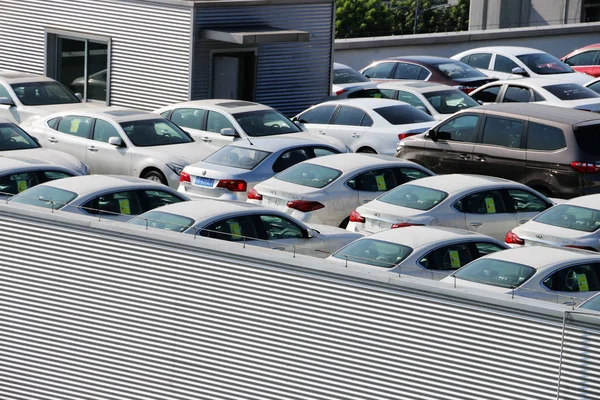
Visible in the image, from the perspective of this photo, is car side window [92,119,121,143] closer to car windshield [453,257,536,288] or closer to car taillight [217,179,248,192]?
car taillight [217,179,248,192]

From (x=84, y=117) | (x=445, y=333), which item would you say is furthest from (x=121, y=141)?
(x=445, y=333)

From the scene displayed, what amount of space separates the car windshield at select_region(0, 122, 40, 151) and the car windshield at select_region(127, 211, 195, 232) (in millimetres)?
5761

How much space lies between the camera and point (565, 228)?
15336mm

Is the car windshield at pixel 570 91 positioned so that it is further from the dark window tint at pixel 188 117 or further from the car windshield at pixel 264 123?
the dark window tint at pixel 188 117

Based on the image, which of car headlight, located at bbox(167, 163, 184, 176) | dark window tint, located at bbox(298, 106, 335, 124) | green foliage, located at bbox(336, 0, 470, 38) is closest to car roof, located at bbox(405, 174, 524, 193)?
car headlight, located at bbox(167, 163, 184, 176)

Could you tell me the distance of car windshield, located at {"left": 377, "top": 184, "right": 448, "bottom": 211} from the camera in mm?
16203

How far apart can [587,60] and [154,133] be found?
1596 cm

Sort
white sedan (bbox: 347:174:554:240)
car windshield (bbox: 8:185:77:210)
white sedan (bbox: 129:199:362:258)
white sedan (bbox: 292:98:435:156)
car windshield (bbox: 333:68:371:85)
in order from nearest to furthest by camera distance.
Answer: white sedan (bbox: 129:199:362:258) → car windshield (bbox: 8:185:77:210) → white sedan (bbox: 347:174:554:240) → white sedan (bbox: 292:98:435:156) → car windshield (bbox: 333:68:371:85)

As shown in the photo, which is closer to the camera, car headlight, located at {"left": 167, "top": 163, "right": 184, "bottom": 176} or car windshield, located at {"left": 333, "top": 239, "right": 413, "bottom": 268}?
car windshield, located at {"left": 333, "top": 239, "right": 413, "bottom": 268}

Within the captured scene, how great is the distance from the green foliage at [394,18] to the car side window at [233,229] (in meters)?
43.4

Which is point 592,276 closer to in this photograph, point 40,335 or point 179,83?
point 40,335

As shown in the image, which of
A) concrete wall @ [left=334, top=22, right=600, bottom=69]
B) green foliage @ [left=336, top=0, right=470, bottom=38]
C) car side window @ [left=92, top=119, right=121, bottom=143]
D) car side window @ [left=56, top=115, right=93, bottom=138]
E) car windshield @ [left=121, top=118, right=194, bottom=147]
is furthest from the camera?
green foliage @ [left=336, top=0, right=470, bottom=38]

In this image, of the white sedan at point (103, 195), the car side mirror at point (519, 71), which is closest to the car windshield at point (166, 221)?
the white sedan at point (103, 195)

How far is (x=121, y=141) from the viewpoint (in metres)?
20.0
